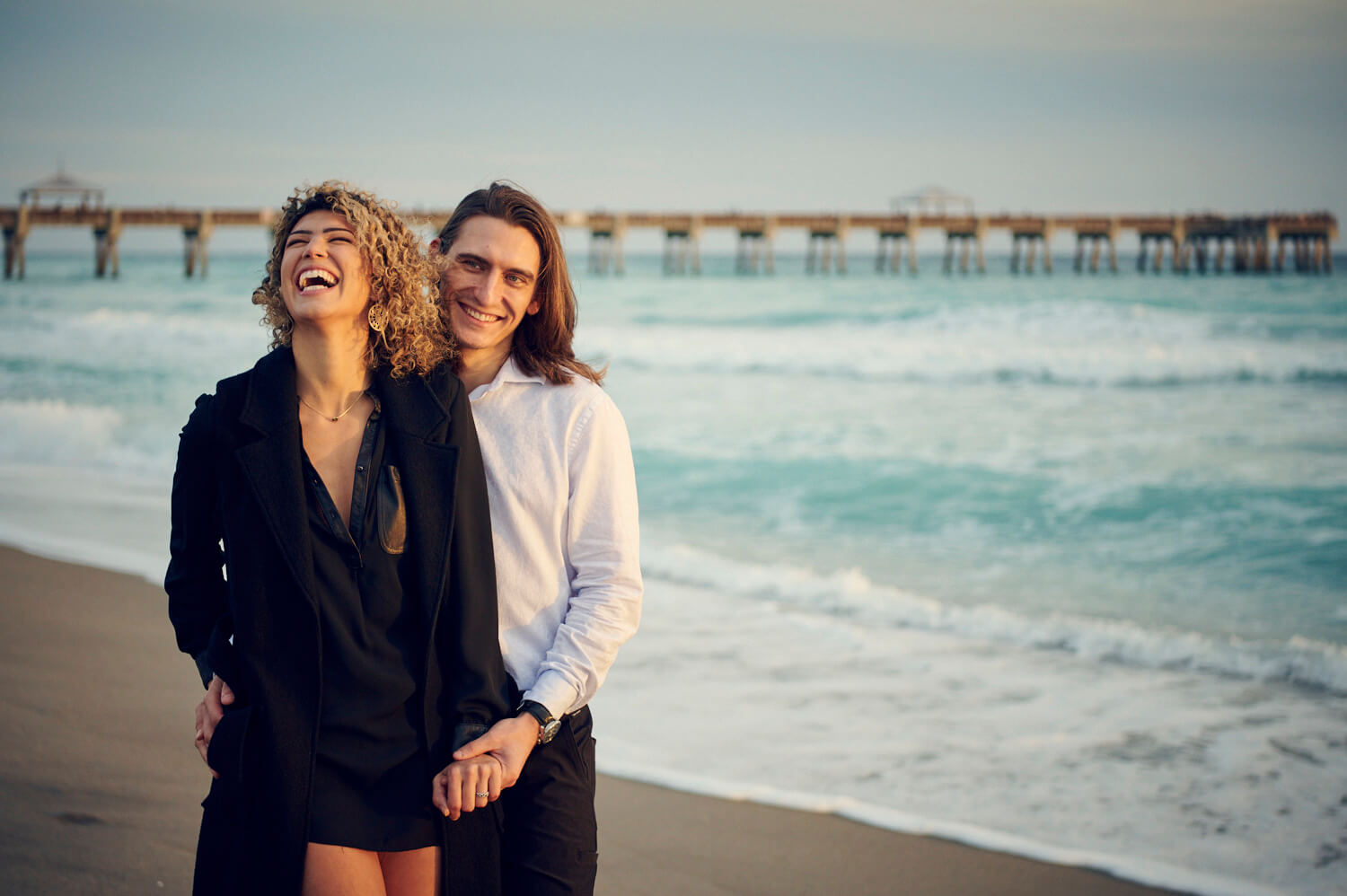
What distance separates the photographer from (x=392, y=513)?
1.70 m

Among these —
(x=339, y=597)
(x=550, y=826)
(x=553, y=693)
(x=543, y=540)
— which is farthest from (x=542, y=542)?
(x=550, y=826)

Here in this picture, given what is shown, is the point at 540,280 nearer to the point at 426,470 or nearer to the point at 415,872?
the point at 426,470

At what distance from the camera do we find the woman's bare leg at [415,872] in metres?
1.73

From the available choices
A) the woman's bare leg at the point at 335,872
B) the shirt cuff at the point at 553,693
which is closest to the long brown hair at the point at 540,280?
the shirt cuff at the point at 553,693

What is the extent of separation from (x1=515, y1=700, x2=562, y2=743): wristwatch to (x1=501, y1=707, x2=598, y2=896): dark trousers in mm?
48

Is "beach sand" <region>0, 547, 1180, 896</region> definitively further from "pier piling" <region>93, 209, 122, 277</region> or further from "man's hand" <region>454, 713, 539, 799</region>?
"pier piling" <region>93, 209, 122, 277</region>

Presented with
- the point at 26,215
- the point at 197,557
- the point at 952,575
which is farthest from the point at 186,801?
the point at 26,215

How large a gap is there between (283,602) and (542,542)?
1.52ft

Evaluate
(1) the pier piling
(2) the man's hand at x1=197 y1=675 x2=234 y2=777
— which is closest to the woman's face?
(2) the man's hand at x1=197 y1=675 x2=234 y2=777

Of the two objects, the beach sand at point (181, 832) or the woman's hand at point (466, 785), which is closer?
the woman's hand at point (466, 785)

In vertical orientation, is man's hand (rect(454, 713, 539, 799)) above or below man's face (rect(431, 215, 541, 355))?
below

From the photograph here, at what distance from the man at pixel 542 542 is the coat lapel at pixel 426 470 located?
167 mm

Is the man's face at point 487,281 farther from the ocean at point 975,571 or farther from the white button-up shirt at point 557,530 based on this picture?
the ocean at point 975,571

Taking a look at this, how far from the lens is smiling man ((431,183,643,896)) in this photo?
71.2 inches
